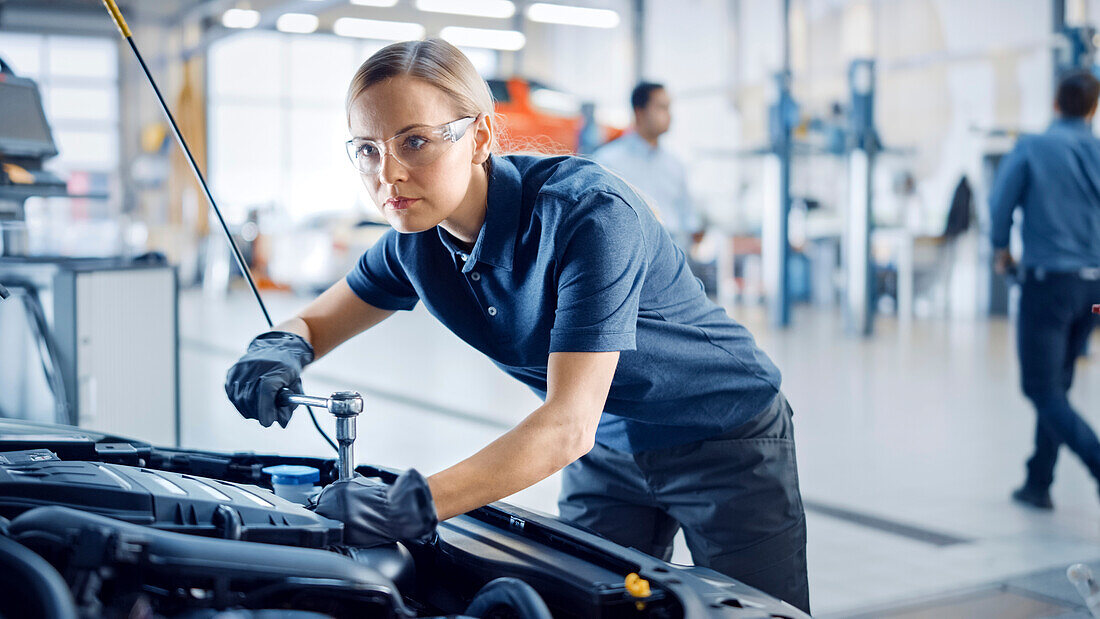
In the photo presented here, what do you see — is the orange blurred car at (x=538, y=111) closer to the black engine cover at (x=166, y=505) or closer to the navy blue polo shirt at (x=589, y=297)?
the navy blue polo shirt at (x=589, y=297)

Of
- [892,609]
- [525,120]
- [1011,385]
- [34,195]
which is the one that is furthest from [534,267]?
[525,120]

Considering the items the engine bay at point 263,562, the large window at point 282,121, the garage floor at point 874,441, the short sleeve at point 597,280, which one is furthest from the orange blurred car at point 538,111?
the engine bay at point 263,562

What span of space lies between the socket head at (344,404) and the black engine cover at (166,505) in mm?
111

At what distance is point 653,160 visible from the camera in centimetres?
458

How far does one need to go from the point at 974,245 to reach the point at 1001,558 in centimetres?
728

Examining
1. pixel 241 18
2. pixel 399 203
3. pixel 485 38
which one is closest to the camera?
pixel 399 203

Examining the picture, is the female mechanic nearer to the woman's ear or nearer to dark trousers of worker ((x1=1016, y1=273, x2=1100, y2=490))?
the woman's ear

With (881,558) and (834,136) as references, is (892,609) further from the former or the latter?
(834,136)

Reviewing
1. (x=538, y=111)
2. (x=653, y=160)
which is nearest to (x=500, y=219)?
(x=653, y=160)

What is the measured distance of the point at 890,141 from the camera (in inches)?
407

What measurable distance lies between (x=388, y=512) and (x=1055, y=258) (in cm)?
278

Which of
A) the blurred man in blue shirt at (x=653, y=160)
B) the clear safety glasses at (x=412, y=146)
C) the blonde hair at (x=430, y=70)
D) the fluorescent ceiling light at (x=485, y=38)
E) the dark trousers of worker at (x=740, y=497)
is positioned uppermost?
the fluorescent ceiling light at (x=485, y=38)

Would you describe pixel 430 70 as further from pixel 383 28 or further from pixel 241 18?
pixel 383 28

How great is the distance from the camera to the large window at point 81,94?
45.9ft
